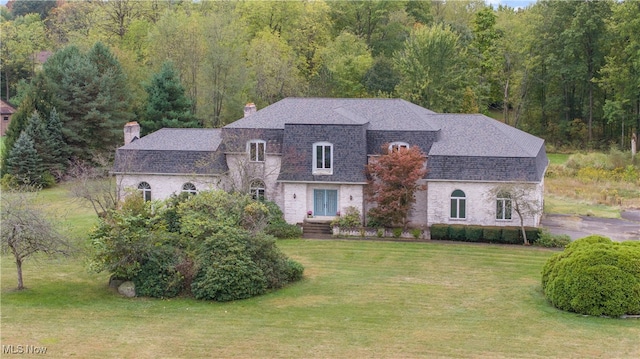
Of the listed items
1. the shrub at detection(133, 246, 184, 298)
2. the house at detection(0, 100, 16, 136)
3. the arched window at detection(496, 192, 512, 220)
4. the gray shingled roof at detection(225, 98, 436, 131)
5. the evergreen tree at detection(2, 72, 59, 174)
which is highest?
the house at detection(0, 100, 16, 136)

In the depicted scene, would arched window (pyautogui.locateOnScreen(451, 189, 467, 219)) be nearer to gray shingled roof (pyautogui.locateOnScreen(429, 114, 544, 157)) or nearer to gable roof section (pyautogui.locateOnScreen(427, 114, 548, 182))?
gable roof section (pyautogui.locateOnScreen(427, 114, 548, 182))

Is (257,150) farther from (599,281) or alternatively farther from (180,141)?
(599,281)

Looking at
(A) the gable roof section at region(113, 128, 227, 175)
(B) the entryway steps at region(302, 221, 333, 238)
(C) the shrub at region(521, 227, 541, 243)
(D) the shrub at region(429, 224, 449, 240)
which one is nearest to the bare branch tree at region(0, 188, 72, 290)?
(A) the gable roof section at region(113, 128, 227, 175)

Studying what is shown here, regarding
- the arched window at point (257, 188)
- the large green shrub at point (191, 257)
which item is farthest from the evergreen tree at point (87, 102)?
the large green shrub at point (191, 257)

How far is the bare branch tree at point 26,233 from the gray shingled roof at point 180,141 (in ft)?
48.6

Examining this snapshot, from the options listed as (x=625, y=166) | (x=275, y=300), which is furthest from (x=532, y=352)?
(x=625, y=166)

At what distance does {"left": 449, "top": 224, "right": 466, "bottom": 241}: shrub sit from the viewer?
1516 inches

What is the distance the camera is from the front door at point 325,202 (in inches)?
1630

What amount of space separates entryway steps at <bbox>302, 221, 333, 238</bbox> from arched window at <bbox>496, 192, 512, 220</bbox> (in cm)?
824

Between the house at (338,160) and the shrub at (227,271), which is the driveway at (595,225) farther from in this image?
the shrub at (227,271)

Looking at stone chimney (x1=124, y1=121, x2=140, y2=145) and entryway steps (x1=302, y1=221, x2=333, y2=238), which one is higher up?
stone chimney (x1=124, y1=121, x2=140, y2=145)

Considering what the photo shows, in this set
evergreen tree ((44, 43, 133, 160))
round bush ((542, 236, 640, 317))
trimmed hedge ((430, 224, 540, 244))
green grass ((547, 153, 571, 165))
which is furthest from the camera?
green grass ((547, 153, 571, 165))

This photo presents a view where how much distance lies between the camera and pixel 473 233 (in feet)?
126

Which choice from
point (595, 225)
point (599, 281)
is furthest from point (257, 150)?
point (599, 281)
